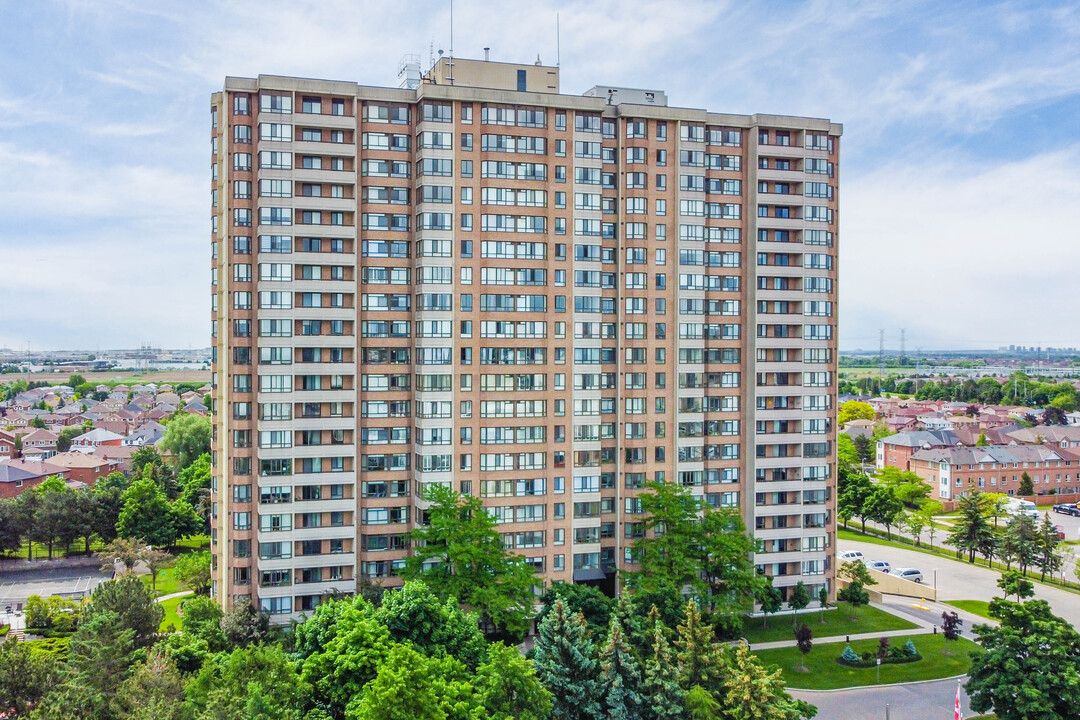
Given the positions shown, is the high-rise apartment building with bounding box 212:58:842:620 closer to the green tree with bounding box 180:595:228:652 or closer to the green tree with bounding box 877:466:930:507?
the green tree with bounding box 180:595:228:652

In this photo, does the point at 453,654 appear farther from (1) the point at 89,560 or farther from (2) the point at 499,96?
(1) the point at 89,560

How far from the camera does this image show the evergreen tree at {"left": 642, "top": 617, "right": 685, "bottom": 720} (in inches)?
1858

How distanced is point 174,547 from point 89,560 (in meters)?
9.61

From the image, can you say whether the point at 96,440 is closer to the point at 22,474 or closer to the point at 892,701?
the point at 22,474

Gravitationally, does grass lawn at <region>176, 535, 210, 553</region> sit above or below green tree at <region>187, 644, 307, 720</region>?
below

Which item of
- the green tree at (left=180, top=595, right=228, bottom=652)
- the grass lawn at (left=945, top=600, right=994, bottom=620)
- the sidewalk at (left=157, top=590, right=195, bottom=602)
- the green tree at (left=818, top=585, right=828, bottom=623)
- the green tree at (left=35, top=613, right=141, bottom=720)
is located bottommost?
the grass lawn at (left=945, top=600, right=994, bottom=620)

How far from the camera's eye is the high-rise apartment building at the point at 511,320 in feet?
224

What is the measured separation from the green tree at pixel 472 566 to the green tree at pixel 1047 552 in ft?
213

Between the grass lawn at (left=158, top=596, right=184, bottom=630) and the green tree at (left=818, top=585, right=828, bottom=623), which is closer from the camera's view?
the grass lawn at (left=158, top=596, right=184, bottom=630)

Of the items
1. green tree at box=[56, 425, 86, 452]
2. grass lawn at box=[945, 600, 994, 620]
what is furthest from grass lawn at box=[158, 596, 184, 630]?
green tree at box=[56, 425, 86, 452]

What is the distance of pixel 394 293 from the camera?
233ft

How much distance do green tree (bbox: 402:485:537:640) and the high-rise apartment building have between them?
15.9ft

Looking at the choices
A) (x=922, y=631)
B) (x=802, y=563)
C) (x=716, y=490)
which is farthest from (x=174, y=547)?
(x=922, y=631)

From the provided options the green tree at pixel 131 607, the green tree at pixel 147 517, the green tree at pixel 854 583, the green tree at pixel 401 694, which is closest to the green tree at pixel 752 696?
the green tree at pixel 401 694
